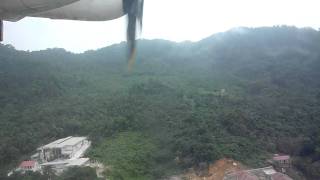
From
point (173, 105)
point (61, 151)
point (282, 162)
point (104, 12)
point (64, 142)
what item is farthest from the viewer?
point (173, 105)

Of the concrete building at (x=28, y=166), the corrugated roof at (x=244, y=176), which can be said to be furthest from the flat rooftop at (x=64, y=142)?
the corrugated roof at (x=244, y=176)

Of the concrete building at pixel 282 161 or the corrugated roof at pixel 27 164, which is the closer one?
the corrugated roof at pixel 27 164

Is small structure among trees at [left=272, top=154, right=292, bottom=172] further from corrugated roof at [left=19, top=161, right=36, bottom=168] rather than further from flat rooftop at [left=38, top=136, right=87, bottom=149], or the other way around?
corrugated roof at [left=19, top=161, right=36, bottom=168]

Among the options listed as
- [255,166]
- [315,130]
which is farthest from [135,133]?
[315,130]

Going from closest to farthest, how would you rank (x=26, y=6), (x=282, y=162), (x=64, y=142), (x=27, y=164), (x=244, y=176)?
(x=26, y=6) < (x=244, y=176) < (x=27, y=164) < (x=282, y=162) < (x=64, y=142)

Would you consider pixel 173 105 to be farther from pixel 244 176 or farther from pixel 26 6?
pixel 26 6

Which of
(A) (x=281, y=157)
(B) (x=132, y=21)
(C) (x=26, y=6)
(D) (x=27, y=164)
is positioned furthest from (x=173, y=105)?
(C) (x=26, y=6)

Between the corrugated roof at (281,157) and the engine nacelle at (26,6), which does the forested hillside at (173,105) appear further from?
the engine nacelle at (26,6)
